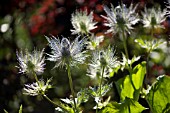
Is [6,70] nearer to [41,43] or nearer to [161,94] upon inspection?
[41,43]

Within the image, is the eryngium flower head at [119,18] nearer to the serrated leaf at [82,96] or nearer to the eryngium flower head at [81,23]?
the eryngium flower head at [81,23]

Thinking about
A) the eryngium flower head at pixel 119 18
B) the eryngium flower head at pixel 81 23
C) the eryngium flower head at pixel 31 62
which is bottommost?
the eryngium flower head at pixel 31 62

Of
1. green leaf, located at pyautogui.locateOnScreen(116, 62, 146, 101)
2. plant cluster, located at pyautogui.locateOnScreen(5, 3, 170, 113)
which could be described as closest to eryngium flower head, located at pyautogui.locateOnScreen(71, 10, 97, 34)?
plant cluster, located at pyautogui.locateOnScreen(5, 3, 170, 113)

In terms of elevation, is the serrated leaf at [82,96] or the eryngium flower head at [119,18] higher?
the eryngium flower head at [119,18]

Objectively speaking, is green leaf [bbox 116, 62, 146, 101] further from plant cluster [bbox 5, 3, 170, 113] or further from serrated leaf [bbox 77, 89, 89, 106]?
serrated leaf [bbox 77, 89, 89, 106]

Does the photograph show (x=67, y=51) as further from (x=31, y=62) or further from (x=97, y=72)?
→ (x=97, y=72)

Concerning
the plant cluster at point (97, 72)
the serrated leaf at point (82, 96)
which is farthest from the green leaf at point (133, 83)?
the serrated leaf at point (82, 96)
